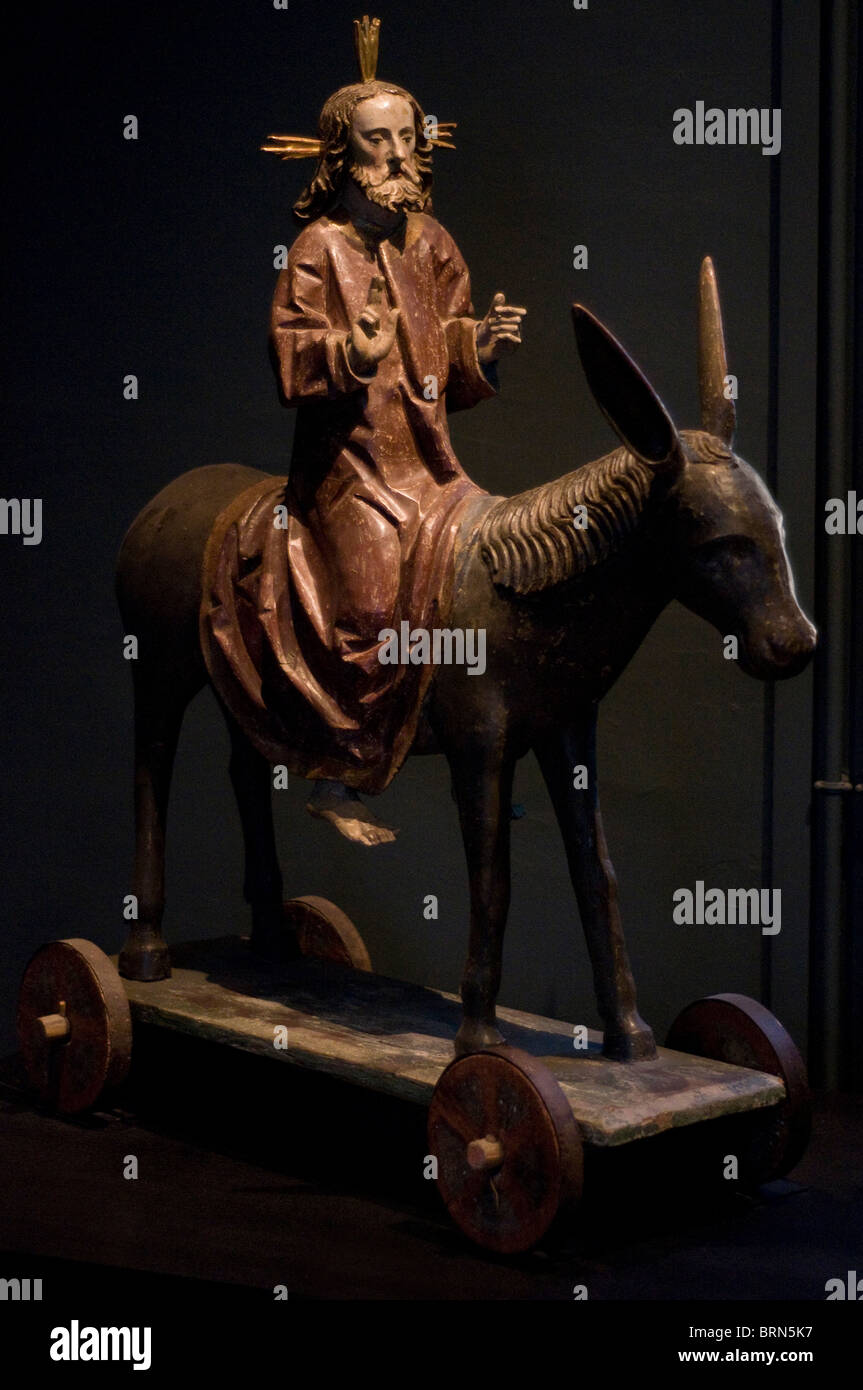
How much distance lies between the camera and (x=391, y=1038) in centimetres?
429

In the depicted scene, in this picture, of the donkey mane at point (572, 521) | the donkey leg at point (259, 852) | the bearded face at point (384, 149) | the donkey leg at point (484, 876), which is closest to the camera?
the donkey mane at point (572, 521)

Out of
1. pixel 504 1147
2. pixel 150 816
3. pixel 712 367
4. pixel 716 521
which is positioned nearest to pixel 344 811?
pixel 150 816

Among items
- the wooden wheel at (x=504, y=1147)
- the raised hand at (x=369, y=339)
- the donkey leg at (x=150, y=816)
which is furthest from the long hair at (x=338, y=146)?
the wooden wheel at (x=504, y=1147)

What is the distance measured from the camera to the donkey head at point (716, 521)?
3709 millimetres

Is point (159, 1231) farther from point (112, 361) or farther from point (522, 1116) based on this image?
point (112, 361)

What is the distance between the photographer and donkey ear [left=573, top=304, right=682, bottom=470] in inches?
145

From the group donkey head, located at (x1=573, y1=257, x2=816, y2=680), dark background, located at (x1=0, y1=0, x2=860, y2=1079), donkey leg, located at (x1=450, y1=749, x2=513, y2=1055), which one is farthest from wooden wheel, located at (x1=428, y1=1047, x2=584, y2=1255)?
dark background, located at (x1=0, y1=0, x2=860, y2=1079)

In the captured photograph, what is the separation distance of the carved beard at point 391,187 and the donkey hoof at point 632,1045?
190 cm

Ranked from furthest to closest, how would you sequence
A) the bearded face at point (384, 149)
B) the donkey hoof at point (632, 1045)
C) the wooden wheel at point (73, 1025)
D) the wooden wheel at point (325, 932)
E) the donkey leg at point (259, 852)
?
the wooden wheel at point (325, 932) → the donkey leg at point (259, 852) → the wooden wheel at point (73, 1025) → the bearded face at point (384, 149) → the donkey hoof at point (632, 1045)

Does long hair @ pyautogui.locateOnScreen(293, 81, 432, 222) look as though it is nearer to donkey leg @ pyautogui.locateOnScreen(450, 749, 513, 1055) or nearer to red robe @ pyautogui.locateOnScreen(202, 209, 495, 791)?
red robe @ pyautogui.locateOnScreen(202, 209, 495, 791)

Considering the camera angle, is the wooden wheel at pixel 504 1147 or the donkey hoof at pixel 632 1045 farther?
the donkey hoof at pixel 632 1045

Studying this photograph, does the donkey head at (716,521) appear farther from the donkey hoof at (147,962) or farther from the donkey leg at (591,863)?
the donkey hoof at (147,962)

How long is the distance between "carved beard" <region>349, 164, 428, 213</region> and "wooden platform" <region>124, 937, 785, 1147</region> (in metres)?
1.86

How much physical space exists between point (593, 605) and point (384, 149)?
3.87 ft
